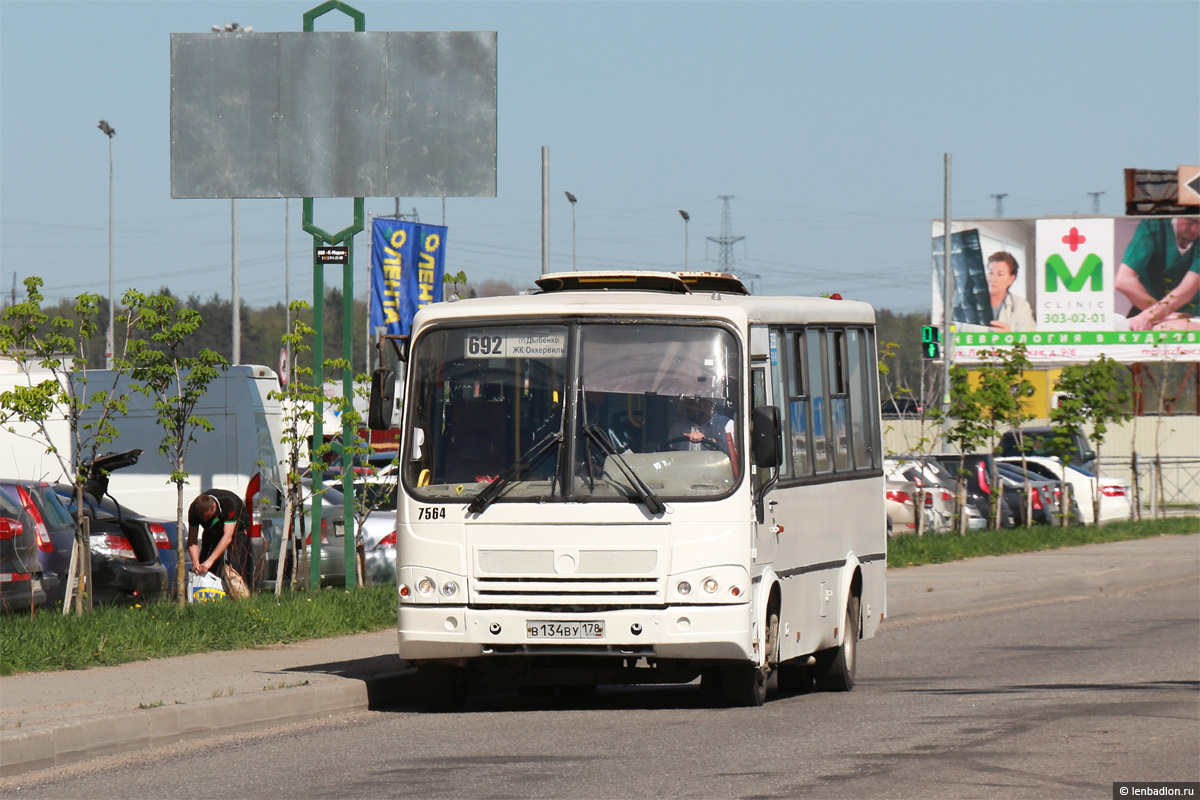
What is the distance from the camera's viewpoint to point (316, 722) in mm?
11422

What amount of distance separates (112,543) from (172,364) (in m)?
2.06

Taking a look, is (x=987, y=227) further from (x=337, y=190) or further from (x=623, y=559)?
(x=623, y=559)

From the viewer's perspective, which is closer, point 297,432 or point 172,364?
point 172,364

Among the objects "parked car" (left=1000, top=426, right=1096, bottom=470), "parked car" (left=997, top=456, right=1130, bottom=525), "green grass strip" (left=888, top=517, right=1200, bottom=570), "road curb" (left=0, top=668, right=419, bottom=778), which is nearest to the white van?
"road curb" (left=0, top=668, right=419, bottom=778)

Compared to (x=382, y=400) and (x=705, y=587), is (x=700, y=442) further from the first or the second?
(x=382, y=400)

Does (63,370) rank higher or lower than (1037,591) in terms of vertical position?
higher

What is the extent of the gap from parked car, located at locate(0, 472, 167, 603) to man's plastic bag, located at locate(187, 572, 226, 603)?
0.63 meters

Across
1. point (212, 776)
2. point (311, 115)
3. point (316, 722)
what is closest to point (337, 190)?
point (311, 115)

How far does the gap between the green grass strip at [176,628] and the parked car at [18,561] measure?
0.29 m

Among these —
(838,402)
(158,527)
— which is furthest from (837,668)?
(158,527)

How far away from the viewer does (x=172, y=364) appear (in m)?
16.9

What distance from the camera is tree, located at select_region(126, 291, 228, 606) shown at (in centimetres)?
1638

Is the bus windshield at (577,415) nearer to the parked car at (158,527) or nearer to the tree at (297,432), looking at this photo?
the tree at (297,432)

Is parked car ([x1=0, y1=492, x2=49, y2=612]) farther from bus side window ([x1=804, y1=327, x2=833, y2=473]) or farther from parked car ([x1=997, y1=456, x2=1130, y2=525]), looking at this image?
parked car ([x1=997, y1=456, x2=1130, y2=525])
